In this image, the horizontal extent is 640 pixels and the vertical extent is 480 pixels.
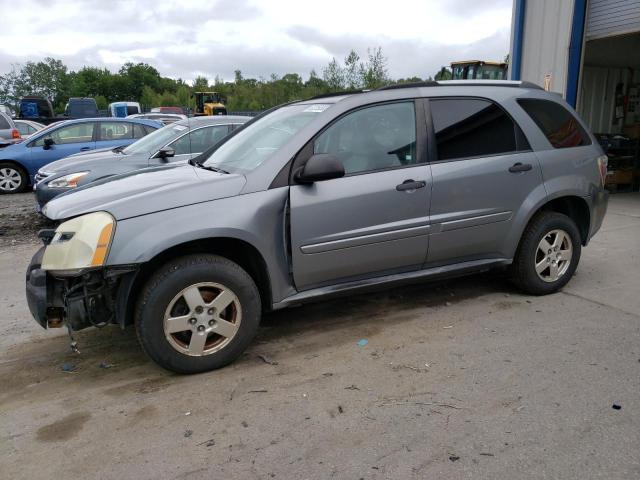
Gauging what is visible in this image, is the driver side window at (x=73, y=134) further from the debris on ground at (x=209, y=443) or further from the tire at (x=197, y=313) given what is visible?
the debris on ground at (x=209, y=443)

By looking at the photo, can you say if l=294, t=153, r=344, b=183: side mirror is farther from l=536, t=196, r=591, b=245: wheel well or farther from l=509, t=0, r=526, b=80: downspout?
l=509, t=0, r=526, b=80: downspout

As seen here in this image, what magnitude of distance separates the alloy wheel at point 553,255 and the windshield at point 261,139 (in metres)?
2.28

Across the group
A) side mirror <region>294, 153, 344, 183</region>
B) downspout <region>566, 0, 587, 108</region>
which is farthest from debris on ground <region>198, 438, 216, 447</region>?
downspout <region>566, 0, 587, 108</region>

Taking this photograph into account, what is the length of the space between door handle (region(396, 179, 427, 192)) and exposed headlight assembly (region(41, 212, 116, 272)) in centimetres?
195

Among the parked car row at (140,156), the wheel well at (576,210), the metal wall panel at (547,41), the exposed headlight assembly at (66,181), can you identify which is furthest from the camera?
the metal wall panel at (547,41)

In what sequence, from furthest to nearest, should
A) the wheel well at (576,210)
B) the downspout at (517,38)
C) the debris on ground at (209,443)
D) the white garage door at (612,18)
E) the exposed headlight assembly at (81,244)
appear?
the downspout at (517,38)
the white garage door at (612,18)
the wheel well at (576,210)
the exposed headlight assembly at (81,244)
the debris on ground at (209,443)

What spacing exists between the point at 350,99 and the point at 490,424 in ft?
7.76

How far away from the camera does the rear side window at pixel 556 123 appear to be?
14.8 feet

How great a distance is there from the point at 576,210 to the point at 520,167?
956 mm

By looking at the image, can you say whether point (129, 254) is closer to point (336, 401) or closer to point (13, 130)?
point (336, 401)

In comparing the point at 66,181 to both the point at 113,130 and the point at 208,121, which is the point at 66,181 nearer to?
the point at 208,121

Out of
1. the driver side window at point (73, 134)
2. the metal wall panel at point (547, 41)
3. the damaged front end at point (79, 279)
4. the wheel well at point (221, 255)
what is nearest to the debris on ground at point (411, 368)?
the wheel well at point (221, 255)

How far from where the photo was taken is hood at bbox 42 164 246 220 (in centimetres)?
326

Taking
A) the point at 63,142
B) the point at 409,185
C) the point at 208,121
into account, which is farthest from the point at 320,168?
the point at 63,142
